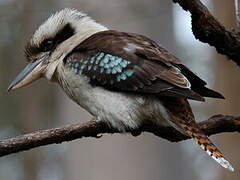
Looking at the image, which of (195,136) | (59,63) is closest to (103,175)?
(59,63)

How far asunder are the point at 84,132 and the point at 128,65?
45 centimetres

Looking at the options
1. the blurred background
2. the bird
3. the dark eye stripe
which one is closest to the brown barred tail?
the bird

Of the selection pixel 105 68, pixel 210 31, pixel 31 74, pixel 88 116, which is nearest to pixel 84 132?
pixel 105 68

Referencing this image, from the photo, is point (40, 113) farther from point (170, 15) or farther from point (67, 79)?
point (67, 79)

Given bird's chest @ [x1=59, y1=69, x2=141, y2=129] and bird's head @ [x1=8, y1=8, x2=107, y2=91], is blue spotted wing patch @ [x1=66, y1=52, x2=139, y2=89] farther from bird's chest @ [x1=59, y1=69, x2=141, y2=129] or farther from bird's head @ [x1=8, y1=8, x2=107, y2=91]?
bird's head @ [x1=8, y1=8, x2=107, y2=91]

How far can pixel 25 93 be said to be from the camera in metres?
5.70

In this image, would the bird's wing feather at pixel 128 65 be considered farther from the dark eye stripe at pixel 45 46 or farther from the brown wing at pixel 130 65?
the dark eye stripe at pixel 45 46

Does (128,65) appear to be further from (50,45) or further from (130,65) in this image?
(50,45)

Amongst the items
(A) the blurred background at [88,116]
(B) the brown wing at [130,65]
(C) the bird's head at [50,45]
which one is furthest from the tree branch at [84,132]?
(A) the blurred background at [88,116]

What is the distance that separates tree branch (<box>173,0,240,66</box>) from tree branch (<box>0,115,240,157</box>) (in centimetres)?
26

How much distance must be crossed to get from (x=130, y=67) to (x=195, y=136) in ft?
1.44

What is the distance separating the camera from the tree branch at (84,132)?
Result: 249cm

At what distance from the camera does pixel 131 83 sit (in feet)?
9.40

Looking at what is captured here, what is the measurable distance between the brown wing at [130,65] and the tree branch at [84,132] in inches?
6.7
